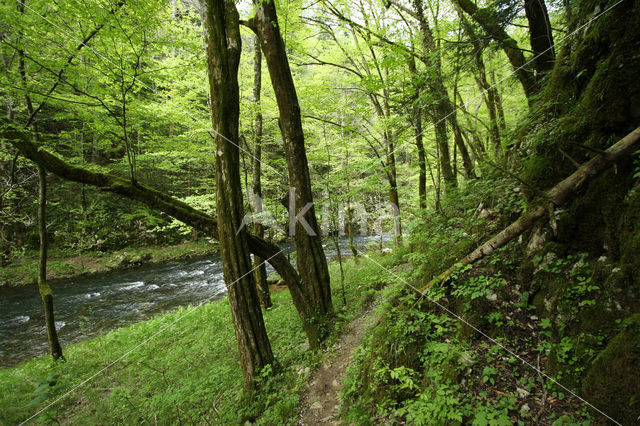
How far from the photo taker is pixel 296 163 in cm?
439

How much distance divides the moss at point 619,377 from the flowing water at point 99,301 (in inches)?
243

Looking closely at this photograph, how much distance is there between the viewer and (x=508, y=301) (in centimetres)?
254

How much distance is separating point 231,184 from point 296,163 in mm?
1236

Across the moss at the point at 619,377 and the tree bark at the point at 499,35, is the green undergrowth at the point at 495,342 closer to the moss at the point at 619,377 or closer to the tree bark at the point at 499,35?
the moss at the point at 619,377

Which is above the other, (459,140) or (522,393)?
(459,140)

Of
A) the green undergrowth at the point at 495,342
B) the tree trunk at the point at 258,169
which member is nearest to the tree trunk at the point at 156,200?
the green undergrowth at the point at 495,342

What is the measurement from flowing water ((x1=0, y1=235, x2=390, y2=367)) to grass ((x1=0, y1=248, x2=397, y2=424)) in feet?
4.79

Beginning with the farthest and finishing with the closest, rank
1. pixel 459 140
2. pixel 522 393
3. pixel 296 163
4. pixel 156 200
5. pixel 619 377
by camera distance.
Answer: pixel 459 140 < pixel 296 163 < pixel 156 200 < pixel 522 393 < pixel 619 377

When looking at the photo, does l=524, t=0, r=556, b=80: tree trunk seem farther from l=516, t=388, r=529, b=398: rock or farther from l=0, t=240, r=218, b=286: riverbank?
l=0, t=240, r=218, b=286: riverbank

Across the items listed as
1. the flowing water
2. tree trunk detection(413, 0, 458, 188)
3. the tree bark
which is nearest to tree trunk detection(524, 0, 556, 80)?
the tree bark

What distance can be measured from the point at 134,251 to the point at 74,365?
12635mm

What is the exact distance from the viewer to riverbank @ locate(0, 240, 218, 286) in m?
12.7

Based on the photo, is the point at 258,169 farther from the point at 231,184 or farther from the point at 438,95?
the point at 438,95

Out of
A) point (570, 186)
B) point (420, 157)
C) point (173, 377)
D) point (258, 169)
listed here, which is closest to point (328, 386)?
point (173, 377)
